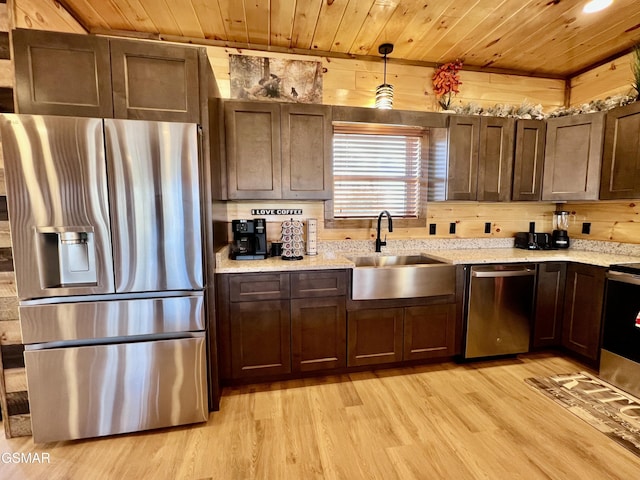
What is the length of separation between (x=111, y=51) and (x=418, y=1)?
1.95 metres

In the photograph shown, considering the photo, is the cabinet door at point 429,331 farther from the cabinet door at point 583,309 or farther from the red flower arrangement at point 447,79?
the red flower arrangement at point 447,79

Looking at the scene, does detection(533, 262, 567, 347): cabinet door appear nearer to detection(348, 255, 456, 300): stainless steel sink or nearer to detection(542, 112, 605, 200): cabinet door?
detection(542, 112, 605, 200): cabinet door

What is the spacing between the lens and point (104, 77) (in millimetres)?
1682

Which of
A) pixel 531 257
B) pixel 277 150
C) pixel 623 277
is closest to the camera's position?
pixel 623 277

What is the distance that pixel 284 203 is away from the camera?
109 inches

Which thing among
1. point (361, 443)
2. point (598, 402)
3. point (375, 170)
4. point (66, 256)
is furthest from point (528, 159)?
point (66, 256)

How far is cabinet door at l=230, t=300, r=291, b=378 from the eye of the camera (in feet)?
7.16

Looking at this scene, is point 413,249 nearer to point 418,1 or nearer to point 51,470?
point 418,1

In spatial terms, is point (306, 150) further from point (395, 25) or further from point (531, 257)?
point (531, 257)

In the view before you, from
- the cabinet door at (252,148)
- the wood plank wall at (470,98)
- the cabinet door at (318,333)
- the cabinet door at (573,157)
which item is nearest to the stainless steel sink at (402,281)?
the cabinet door at (318,333)

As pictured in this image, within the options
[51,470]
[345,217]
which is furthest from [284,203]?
[51,470]

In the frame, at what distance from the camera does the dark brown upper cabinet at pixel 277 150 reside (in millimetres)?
2383

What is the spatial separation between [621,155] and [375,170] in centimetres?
200

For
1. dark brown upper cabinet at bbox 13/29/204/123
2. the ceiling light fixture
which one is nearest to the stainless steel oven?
the ceiling light fixture
